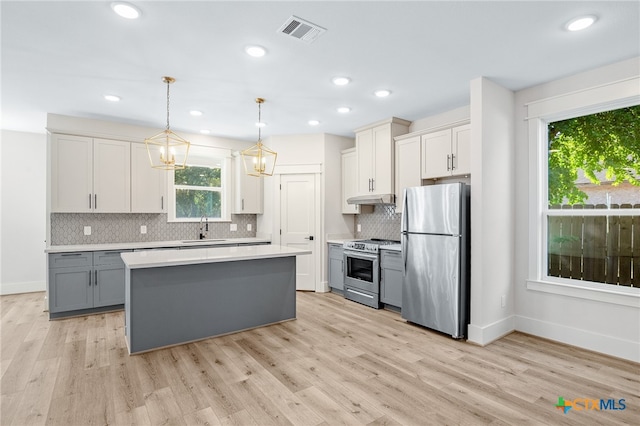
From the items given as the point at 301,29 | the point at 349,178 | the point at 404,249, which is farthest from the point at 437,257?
the point at 301,29

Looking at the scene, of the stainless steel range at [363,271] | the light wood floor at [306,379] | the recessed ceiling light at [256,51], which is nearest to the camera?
the light wood floor at [306,379]

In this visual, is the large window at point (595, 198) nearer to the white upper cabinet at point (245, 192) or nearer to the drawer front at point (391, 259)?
the drawer front at point (391, 259)

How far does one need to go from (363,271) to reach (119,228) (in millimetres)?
3756

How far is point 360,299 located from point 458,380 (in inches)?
95.5

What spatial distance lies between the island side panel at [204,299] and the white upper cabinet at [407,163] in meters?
1.88

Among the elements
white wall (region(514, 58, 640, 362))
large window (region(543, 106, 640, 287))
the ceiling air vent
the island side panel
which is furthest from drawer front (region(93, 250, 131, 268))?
large window (region(543, 106, 640, 287))

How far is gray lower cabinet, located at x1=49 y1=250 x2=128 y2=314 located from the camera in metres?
4.27

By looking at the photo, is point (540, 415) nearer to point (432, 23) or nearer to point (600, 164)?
point (600, 164)

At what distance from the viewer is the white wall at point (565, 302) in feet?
10.1

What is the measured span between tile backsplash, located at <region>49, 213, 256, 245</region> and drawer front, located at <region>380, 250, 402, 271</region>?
9.65 ft

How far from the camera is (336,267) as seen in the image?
5633 millimetres

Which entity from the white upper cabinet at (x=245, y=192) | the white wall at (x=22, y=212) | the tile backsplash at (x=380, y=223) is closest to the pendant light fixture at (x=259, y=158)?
the white upper cabinet at (x=245, y=192)

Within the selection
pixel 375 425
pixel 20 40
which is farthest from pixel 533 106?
pixel 20 40

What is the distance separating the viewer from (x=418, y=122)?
199 inches
